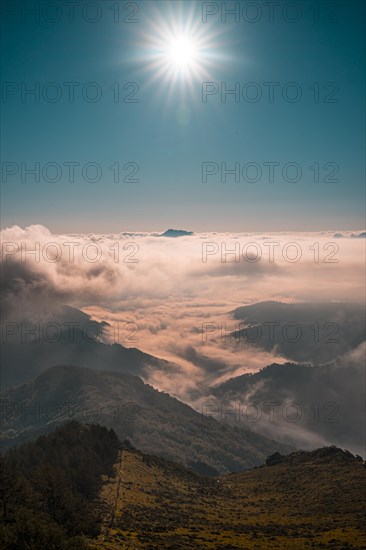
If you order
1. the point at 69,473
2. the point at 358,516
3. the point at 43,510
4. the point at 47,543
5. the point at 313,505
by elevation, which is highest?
the point at 47,543

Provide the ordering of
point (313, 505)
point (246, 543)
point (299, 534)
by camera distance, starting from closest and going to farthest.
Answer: point (246, 543), point (299, 534), point (313, 505)

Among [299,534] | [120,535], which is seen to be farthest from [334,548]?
[120,535]

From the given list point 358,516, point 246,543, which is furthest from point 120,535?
point 358,516

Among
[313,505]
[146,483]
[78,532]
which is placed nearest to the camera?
[78,532]

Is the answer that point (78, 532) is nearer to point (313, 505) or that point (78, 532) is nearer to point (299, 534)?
point (299, 534)

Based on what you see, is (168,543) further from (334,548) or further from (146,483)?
(146,483)

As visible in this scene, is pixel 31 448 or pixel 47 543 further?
pixel 31 448

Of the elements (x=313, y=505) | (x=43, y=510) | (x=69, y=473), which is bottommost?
(x=313, y=505)

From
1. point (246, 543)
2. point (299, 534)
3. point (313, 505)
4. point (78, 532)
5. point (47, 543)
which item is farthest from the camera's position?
point (313, 505)

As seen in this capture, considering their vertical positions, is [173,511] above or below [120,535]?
below
